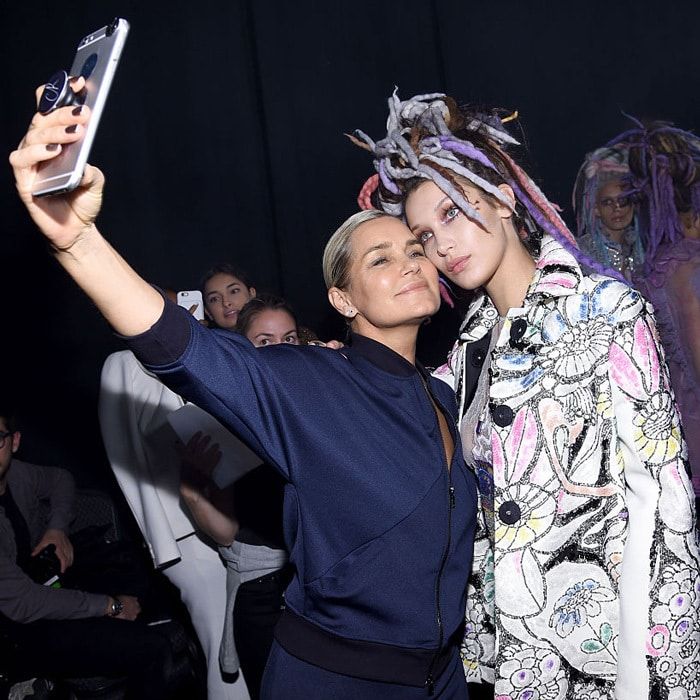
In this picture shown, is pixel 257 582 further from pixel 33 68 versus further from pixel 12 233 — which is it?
pixel 33 68

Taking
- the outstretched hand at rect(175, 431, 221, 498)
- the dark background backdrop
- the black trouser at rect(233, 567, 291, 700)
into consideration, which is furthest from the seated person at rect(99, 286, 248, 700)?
the dark background backdrop

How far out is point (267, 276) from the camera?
392cm

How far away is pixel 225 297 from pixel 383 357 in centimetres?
174

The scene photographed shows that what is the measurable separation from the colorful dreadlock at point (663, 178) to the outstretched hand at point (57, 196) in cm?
225

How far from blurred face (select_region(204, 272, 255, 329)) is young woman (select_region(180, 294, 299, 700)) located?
2.99ft

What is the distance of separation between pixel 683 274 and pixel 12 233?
272 centimetres

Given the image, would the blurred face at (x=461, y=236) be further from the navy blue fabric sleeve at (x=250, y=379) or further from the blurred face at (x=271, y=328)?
the blurred face at (x=271, y=328)

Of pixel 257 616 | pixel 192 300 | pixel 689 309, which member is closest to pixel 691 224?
pixel 689 309

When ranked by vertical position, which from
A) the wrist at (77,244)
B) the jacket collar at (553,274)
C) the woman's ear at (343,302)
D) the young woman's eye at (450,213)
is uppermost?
the wrist at (77,244)

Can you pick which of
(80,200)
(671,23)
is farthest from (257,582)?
(671,23)

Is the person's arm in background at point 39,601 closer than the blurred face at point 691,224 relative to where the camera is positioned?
Yes

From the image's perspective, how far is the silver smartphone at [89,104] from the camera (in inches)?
38.3

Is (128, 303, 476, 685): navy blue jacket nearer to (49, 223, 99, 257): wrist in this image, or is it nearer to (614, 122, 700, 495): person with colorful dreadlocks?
(49, 223, 99, 257): wrist

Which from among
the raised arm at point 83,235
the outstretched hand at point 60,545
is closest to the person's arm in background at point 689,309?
the raised arm at point 83,235
